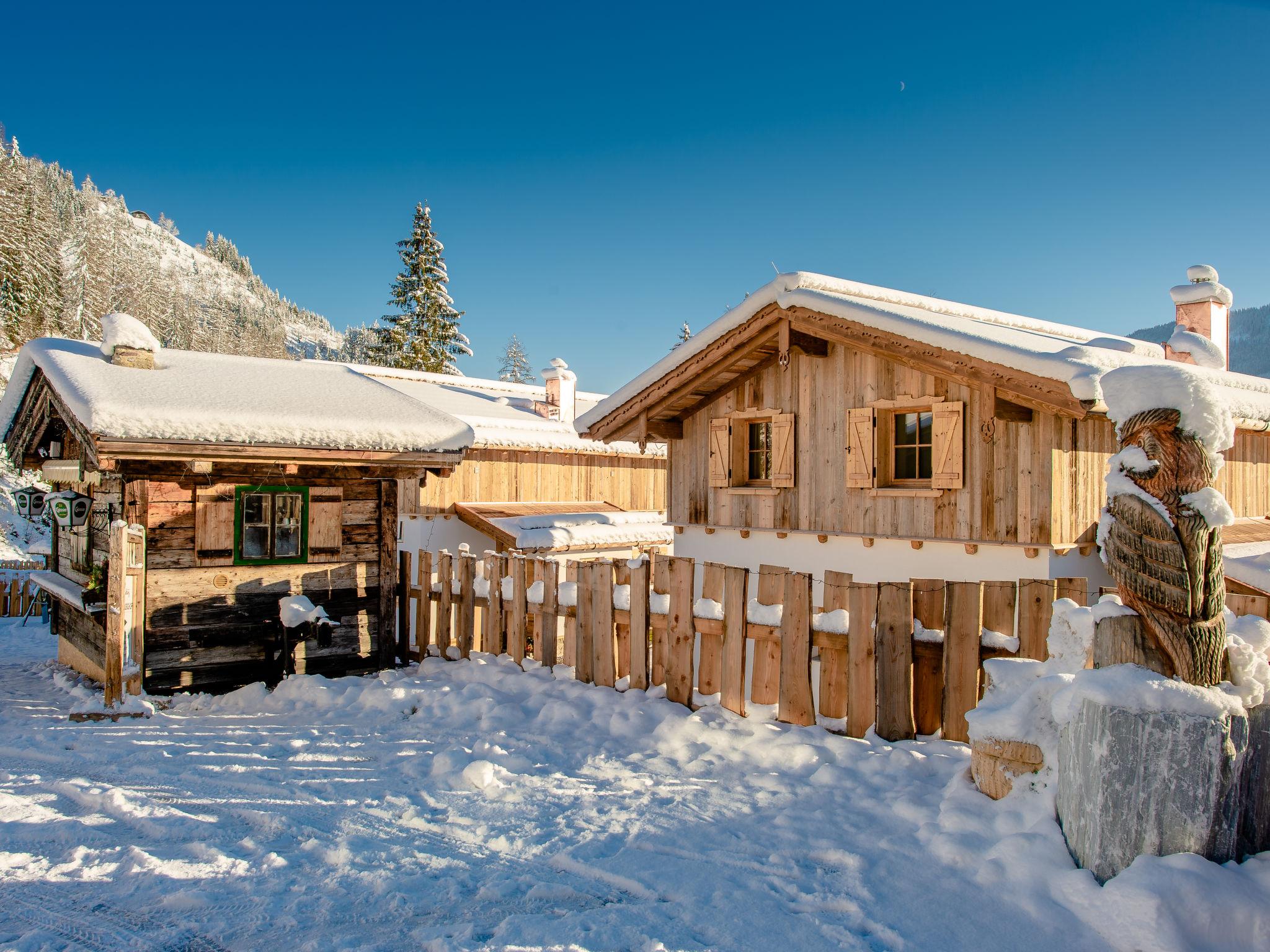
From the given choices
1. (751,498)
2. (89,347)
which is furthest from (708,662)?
(89,347)

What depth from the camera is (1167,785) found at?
3.13 metres

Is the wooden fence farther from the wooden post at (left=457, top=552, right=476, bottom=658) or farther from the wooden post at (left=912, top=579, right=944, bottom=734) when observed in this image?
the wooden post at (left=457, top=552, right=476, bottom=658)

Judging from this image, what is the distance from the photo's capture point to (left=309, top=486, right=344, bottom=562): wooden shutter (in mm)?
8820

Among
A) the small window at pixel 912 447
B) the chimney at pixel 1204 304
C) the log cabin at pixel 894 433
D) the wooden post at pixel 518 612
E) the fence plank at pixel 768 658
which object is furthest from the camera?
the chimney at pixel 1204 304

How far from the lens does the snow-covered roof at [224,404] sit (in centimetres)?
736

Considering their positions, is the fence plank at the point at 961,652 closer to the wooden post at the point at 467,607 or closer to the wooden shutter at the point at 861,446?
the wooden post at the point at 467,607

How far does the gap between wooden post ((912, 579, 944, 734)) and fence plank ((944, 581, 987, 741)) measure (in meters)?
0.11

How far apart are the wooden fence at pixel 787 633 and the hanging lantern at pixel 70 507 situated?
5.14 meters

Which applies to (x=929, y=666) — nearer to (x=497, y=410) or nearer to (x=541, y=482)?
(x=541, y=482)

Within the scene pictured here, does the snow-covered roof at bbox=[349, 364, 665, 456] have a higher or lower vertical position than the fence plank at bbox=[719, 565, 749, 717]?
higher

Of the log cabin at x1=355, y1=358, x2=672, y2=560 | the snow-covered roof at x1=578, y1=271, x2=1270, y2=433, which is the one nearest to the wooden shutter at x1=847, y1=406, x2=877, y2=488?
the snow-covered roof at x1=578, y1=271, x2=1270, y2=433

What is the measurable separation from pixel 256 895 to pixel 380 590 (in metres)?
5.89

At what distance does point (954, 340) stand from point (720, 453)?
5.02m

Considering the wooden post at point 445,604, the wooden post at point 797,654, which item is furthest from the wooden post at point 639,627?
the wooden post at point 445,604
